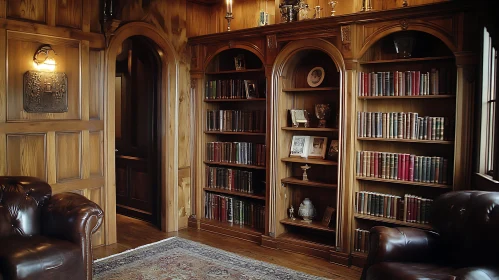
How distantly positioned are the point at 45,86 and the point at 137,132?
6.38 ft

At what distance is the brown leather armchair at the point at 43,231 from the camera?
2.87 metres

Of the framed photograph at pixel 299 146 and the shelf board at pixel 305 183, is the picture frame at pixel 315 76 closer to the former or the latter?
the framed photograph at pixel 299 146

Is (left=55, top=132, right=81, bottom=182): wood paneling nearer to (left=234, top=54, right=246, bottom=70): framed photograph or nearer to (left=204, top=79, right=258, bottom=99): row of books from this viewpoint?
(left=204, top=79, right=258, bottom=99): row of books

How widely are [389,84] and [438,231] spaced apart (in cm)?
153

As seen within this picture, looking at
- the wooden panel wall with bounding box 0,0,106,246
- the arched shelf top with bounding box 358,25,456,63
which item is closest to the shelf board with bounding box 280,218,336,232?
the arched shelf top with bounding box 358,25,456,63

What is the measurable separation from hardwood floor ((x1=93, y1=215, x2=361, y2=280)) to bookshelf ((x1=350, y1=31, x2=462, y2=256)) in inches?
12.0

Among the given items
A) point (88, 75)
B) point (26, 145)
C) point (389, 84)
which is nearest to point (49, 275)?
point (26, 145)

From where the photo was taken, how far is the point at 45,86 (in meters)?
4.09

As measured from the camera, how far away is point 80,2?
439cm

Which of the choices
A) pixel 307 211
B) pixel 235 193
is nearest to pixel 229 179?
pixel 235 193

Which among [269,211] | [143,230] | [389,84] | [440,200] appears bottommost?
[143,230]

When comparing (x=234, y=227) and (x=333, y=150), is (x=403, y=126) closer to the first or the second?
(x=333, y=150)

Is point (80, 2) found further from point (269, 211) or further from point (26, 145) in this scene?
point (269, 211)

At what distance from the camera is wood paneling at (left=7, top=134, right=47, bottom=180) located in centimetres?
392
